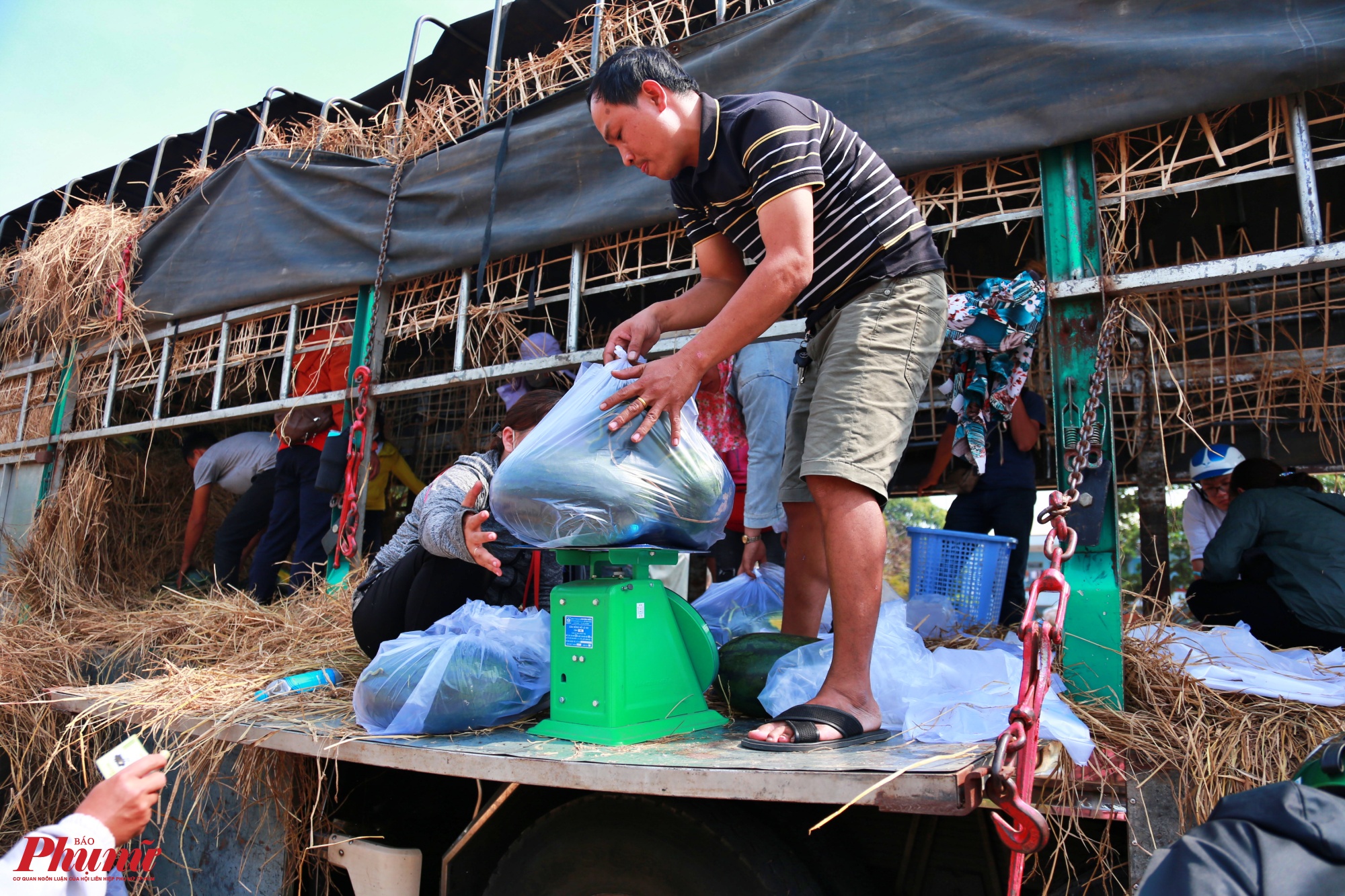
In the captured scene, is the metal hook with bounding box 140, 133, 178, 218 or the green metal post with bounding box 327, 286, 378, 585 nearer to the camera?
the green metal post with bounding box 327, 286, 378, 585

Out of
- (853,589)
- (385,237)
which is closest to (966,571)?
(853,589)

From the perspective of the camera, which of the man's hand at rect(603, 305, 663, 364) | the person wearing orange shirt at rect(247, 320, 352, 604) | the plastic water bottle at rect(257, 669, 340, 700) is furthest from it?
the person wearing orange shirt at rect(247, 320, 352, 604)

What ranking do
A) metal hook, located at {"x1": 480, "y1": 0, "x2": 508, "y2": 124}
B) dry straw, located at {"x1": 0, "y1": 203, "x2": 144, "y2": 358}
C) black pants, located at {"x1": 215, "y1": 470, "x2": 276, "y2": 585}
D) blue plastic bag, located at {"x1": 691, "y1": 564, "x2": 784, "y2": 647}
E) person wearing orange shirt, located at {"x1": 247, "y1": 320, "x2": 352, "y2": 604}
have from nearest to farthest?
blue plastic bag, located at {"x1": 691, "y1": 564, "x2": 784, "y2": 647} → metal hook, located at {"x1": 480, "y1": 0, "x2": 508, "y2": 124} → person wearing orange shirt, located at {"x1": 247, "y1": 320, "x2": 352, "y2": 604} → black pants, located at {"x1": 215, "y1": 470, "x2": 276, "y2": 585} → dry straw, located at {"x1": 0, "y1": 203, "x2": 144, "y2": 358}

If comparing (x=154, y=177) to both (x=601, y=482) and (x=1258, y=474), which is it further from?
(x=1258, y=474)

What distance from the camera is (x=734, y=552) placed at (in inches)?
165

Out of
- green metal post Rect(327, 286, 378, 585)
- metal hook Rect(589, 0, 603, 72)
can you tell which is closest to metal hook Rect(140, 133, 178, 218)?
green metal post Rect(327, 286, 378, 585)

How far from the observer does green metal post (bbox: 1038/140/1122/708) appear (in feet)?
7.69

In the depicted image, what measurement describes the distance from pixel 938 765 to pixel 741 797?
1.18 feet

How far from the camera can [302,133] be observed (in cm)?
524

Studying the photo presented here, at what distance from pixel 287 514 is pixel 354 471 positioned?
1.33 metres

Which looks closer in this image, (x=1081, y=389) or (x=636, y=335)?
(x=636, y=335)

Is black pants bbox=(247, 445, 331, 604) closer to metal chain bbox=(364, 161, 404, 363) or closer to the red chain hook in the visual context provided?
the red chain hook

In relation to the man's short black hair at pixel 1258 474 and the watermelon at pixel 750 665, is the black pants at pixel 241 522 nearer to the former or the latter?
the watermelon at pixel 750 665

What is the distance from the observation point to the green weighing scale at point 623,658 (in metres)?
1.88
